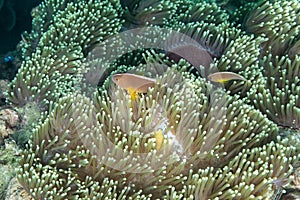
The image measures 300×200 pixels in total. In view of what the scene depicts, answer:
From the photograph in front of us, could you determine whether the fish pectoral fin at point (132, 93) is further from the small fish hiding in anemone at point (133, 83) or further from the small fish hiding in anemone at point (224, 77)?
the small fish hiding in anemone at point (224, 77)

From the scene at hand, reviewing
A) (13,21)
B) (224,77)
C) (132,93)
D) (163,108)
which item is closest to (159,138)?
(163,108)

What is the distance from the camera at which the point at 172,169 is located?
278 cm

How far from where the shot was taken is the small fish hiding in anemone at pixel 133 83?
2.88 metres

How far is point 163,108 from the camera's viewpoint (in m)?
2.91

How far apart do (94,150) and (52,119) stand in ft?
1.76

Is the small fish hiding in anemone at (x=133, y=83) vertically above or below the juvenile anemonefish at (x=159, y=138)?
above

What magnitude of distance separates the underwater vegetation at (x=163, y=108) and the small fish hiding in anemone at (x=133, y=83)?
0.02m

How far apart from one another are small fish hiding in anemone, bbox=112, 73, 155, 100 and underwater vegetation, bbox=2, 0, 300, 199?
20 mm

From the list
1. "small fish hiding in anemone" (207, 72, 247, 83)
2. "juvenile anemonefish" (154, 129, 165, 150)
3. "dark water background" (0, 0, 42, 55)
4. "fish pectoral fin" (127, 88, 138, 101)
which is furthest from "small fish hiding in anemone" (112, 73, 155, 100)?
"dark water background" (0, 0, 42, 55)

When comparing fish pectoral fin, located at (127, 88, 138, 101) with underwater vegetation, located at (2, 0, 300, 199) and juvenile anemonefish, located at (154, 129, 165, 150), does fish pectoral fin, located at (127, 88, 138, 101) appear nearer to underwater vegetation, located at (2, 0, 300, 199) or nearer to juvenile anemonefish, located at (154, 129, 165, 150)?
underwater vegetation, located at (2, 0, 300, 199)

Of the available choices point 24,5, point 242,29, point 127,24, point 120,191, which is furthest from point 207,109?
point 24,5

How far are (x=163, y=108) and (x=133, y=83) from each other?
346 millimetres

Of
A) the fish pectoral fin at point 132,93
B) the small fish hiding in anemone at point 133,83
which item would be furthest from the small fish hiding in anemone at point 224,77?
the fish pectoral fin at point 132,93

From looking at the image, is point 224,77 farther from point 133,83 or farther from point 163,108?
point 133,83
